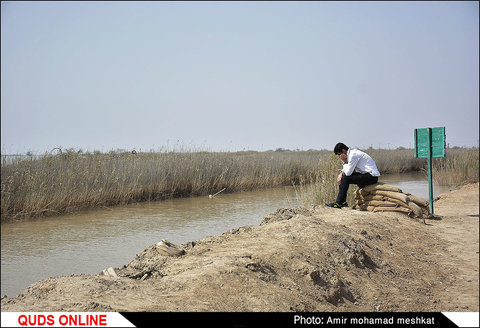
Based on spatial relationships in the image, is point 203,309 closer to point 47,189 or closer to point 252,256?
point 252,256

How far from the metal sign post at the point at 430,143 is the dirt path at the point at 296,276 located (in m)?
2.28

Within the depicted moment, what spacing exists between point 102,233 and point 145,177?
4.88 meters

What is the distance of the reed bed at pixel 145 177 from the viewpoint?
758 centimetres

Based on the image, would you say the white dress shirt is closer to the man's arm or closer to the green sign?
the man's arm

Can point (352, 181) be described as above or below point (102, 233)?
above

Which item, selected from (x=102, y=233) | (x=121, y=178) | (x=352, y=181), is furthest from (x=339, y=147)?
(x=121, y=178)

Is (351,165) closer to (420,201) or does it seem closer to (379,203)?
(379,203)

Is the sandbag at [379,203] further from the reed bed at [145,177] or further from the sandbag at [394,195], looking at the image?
the reed bed at [145,177]

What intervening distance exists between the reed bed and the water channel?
16.5 inches

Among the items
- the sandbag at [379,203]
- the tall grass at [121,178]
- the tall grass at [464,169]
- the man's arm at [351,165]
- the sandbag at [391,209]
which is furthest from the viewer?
the tall grass at [121,178]

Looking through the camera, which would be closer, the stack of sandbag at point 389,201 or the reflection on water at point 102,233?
the reflection on water at point 102,233

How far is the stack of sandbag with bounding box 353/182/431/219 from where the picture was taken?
5.92 m

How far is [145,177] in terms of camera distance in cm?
1173
